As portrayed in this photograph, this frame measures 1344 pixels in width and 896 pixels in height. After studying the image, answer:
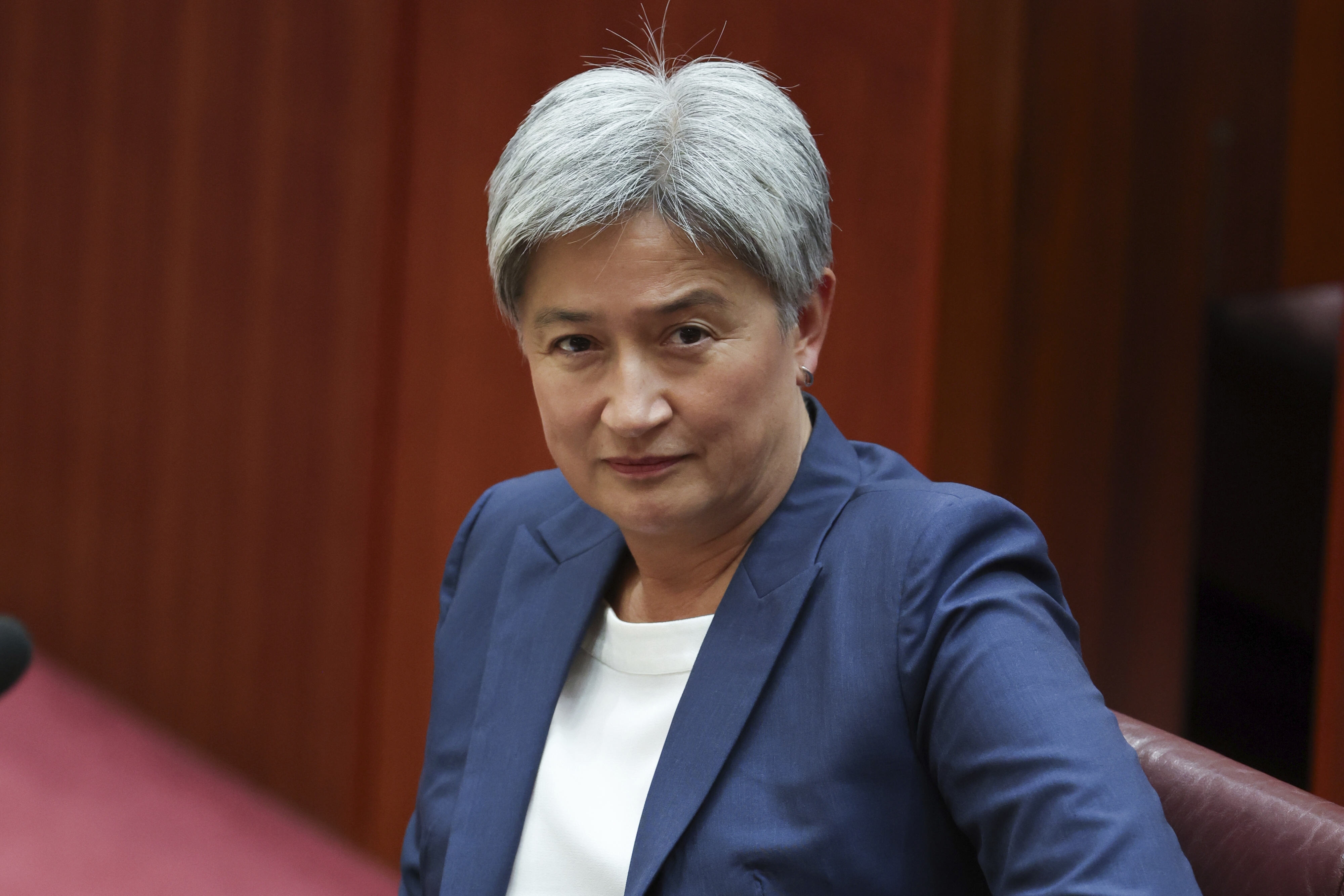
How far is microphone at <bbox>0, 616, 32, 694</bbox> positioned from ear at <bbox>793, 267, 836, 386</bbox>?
2.52 ft

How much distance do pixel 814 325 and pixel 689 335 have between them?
0.17 m

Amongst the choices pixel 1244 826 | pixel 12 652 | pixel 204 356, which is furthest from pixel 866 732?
pixel 204 356

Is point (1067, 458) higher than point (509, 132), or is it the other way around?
point (509, 132)

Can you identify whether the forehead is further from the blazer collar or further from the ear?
the blazer collar

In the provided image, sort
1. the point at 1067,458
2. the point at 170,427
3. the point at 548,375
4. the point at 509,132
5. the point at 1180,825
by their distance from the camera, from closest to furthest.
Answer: the point at 1180,825, the point at 548,375, the point at 1067,458, the point at 509,132, the point at 170,427

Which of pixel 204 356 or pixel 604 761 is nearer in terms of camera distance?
pixel 604 761

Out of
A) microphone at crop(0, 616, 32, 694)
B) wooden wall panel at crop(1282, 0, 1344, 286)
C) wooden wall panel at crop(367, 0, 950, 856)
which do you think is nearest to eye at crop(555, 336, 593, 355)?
microphone at crop(0, 616, 32, 694)

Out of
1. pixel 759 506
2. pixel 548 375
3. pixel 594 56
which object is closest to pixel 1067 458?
pixel 594 56

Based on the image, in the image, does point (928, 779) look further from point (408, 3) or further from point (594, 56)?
point (408, 3)

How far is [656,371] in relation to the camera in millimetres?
1203

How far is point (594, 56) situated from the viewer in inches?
107

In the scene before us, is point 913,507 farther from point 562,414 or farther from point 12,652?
point 12,652

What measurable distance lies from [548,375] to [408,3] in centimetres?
210

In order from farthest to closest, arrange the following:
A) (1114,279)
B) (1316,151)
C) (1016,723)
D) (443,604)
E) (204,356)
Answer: (204,356)
(1114,279)
(1316,151)
(443,604)
(1016,723)
